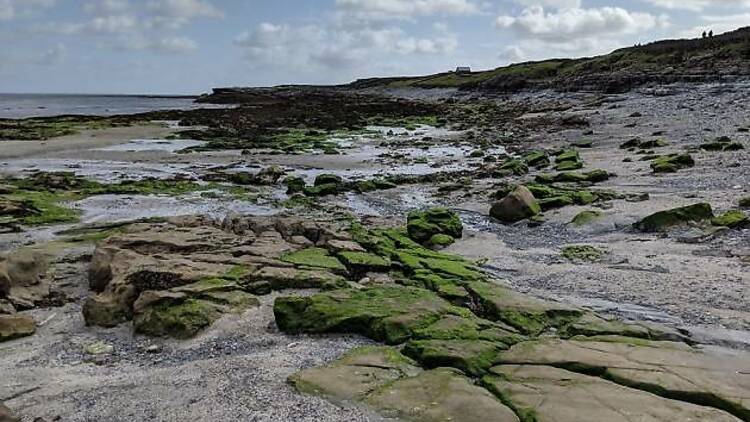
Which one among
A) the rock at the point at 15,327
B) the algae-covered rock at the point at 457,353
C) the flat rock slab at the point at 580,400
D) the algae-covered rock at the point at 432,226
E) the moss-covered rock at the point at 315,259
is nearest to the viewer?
the flat rock slab at the point at 580,400

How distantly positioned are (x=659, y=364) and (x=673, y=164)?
1661 centimetres

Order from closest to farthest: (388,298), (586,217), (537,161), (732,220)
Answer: (388,298) → (732,220) → (586,217) → (537,161)

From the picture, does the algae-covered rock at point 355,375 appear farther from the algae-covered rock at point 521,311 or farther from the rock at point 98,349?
the rock at point 98,349

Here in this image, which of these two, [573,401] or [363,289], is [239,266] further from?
[573,401]

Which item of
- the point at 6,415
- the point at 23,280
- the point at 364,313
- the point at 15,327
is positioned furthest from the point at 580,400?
the point at 23,280

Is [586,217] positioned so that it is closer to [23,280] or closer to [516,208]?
[516,208]

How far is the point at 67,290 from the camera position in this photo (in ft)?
38.1

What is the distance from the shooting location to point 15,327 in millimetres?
9336

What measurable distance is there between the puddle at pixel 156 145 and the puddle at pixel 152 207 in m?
16.5

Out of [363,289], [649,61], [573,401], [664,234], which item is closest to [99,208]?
[363,289]

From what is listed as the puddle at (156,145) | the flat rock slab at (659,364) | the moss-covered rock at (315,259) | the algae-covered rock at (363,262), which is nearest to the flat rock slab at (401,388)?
the flat rock slab at (659,364)

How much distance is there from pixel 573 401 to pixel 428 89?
116 meters

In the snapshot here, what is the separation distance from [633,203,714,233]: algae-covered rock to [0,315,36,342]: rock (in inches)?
502

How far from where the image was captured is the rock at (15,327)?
30.1 ft
